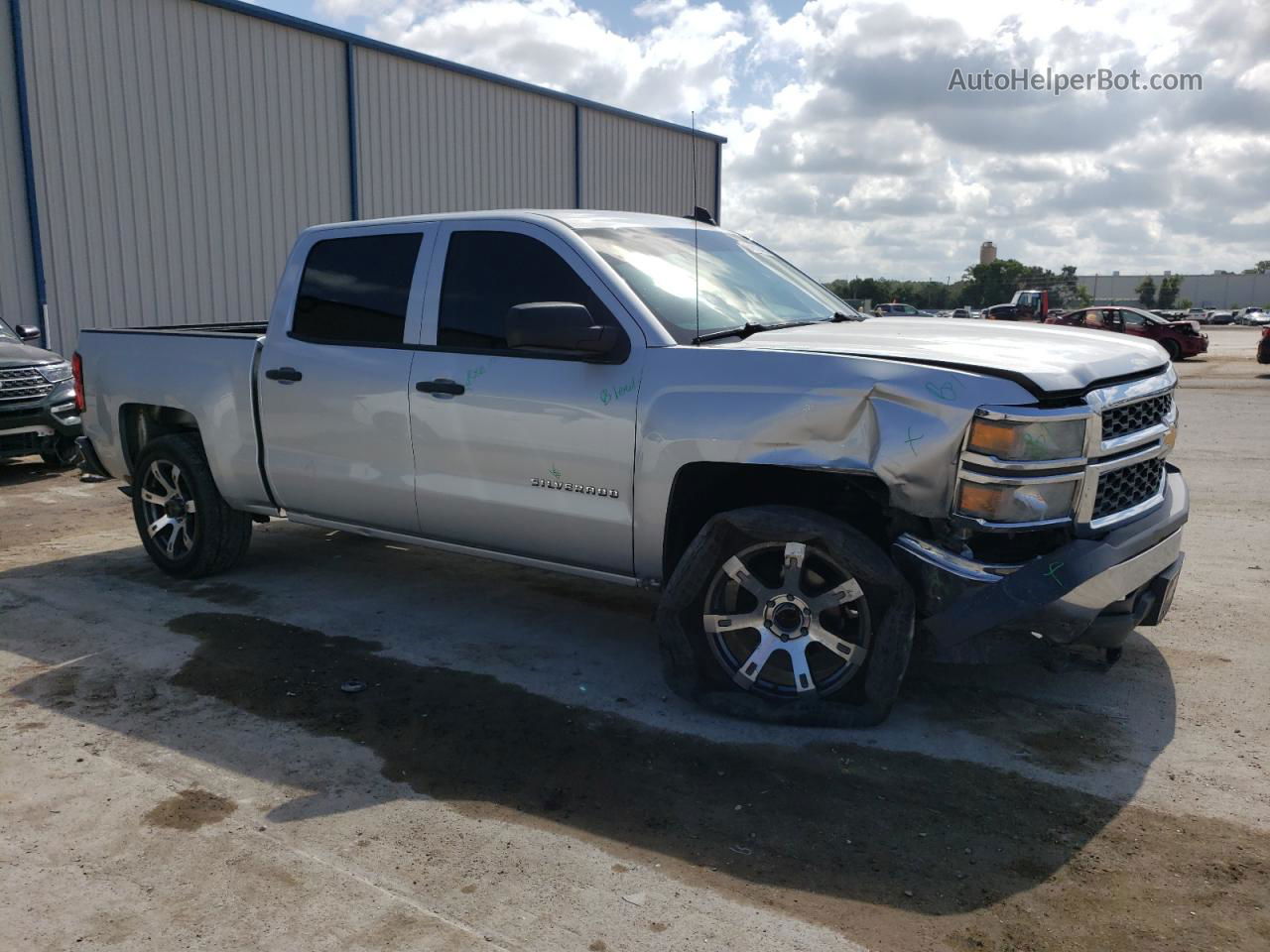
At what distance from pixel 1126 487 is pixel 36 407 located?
31.7ft

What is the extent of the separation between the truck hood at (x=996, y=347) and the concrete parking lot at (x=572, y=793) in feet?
4.51

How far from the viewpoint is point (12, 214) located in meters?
13.5

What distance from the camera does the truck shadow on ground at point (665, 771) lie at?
10.5 ft

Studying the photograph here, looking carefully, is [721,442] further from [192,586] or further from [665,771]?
[192,586]

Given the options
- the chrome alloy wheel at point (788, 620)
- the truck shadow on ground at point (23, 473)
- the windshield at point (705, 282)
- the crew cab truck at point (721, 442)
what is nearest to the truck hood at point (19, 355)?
the truck shadow on ground at point (23, 473)

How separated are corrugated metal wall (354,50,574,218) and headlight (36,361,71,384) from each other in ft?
26.5

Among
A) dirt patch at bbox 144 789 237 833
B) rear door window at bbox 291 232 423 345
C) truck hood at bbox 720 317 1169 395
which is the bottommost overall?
dirt patch at bbox 144 789 237 833

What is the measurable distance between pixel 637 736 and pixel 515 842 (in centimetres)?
86

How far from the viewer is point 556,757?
12.9ft

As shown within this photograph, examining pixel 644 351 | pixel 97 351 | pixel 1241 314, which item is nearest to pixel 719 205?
pixel 97 351

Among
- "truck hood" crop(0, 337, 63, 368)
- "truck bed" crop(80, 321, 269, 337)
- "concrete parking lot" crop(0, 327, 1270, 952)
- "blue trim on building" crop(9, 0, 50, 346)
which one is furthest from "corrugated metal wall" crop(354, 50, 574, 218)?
"concrete parking lot" crop(0, 327, 1270, 952)

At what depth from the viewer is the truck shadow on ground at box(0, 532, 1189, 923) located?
125 inches

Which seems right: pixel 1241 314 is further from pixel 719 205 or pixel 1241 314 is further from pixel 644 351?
pixel 644 351

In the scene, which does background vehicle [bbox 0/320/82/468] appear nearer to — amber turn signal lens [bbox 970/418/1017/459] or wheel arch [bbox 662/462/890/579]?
wheel arch [bbox 662/462/890/579]
